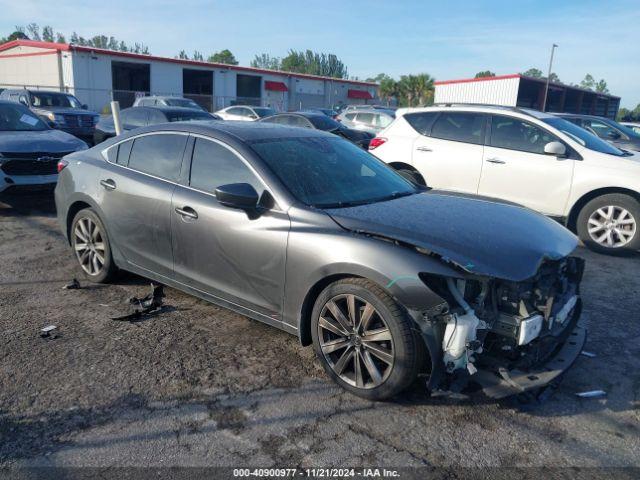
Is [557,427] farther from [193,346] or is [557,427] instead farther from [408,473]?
[193,346]

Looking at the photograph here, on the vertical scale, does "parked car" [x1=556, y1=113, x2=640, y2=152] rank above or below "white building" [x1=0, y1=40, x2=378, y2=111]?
below

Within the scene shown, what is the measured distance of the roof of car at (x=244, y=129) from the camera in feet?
14.1

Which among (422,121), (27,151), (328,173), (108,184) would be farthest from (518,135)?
(27,151)

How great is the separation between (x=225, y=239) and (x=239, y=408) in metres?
1.25

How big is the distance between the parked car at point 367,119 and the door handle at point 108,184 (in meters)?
13.2

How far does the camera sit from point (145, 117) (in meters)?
13.5

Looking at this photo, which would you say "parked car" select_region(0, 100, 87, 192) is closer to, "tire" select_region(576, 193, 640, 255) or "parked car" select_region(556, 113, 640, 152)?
"tire" select_region(576, 193, 640, 255)

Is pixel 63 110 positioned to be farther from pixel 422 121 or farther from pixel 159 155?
pixel 159 155

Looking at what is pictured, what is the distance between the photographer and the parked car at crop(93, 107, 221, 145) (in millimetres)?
13078

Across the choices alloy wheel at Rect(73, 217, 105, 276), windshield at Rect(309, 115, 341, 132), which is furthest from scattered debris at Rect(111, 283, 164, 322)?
windshield at Rect(309, 115, 341, 132)

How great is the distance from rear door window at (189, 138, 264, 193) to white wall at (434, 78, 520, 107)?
103 feet

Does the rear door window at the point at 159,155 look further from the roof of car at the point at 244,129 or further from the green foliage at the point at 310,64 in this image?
the green foliage at the point at 310,64

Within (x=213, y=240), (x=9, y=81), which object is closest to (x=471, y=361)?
(x=213, y=240)

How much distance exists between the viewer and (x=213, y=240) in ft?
13.1
